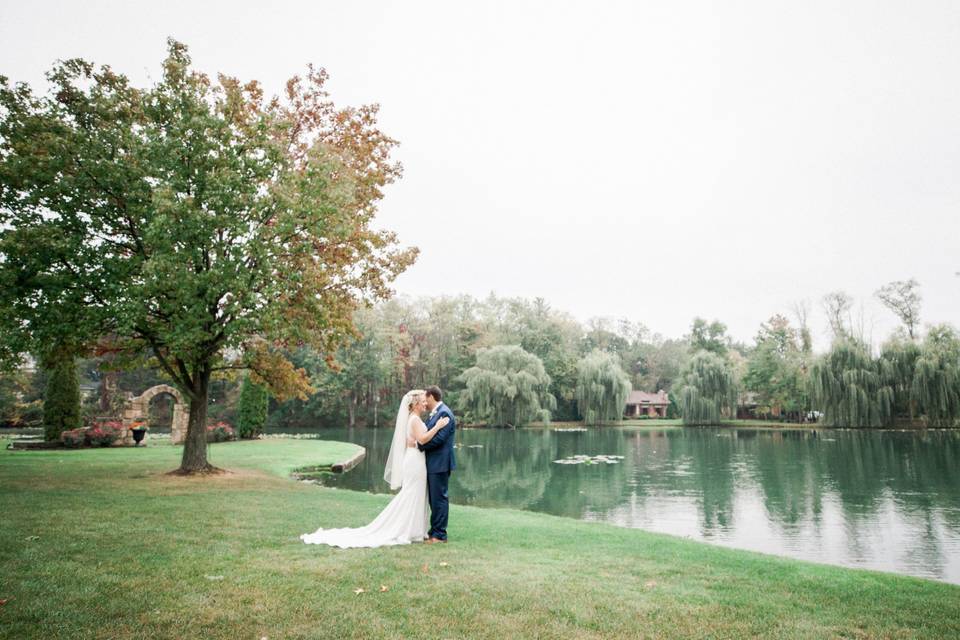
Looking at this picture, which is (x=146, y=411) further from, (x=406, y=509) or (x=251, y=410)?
(x=406, y=509)

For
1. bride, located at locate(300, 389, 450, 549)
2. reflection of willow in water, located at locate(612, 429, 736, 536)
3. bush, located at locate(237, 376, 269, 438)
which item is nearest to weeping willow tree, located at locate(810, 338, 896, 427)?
reflection of willow in water, located at locate(612, 429, 736, 536)

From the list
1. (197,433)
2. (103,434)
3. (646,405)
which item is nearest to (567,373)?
(646,405)

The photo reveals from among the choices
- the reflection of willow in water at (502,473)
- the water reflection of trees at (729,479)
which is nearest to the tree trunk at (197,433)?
the water reflection of trees at (729,479)

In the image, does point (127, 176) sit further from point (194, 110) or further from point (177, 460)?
point (177, 460)

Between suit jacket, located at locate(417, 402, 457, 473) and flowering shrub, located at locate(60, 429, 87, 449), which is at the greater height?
suit jacket, located at locate(417, 402, 457, 473)

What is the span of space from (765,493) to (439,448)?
1288cm

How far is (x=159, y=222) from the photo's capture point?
11062 millimetres

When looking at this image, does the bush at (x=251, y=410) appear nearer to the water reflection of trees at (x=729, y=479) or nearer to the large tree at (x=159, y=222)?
the water reflection of trees at (x=729, y=479)

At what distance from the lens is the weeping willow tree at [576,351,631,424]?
53.1 meters

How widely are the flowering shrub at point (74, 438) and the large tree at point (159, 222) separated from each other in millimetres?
10145

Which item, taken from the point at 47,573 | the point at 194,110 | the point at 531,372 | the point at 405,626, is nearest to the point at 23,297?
the point at 194,110

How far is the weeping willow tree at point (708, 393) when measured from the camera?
51.8 metres

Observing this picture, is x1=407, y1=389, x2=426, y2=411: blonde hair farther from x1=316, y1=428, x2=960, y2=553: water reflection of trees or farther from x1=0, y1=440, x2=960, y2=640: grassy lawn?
x1=316, y1=428, x2=960, y2=553: water reflection of trees

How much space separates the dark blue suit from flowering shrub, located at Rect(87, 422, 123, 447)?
19.9 metres
